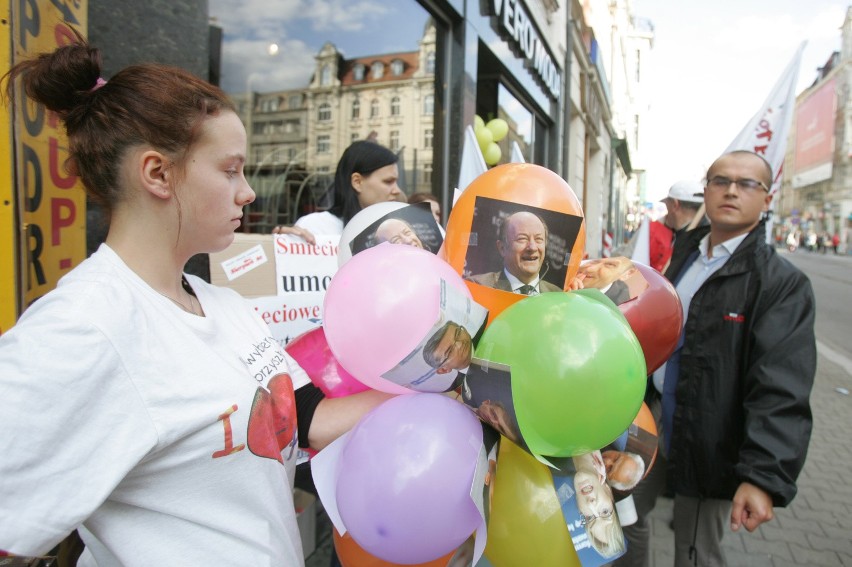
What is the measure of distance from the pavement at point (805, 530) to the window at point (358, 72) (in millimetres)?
3696

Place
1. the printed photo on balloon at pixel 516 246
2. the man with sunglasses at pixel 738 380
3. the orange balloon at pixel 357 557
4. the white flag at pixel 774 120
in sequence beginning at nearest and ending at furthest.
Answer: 1. the orange balloon at pixel 357 557
2. the printed photo on balloon at pixel 516 246
3. the man with sunglasses at pixel 738 380
4. the white flag at pixel 774 120

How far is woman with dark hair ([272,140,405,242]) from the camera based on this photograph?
265cm

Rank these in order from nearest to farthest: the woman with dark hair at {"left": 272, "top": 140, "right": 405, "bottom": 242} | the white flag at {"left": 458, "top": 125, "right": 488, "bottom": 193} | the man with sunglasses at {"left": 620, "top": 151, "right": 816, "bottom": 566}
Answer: the man with sunglasses at {"left": 620, "top": 151, "right": 816, "bottom": 566}, the woman with dark hair at {"left": 272, "top": 140, "right": 405, "bottom": 242}, the white flag at {"left": 458, "top": 125, "right": 488, "bottom": 193}

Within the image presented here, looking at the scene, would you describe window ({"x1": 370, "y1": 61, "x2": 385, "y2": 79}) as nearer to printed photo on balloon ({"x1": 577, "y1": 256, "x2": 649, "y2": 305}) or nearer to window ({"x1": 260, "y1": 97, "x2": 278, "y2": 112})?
window ({"x1": 260, "y1": 97, "x2": 278, "y2": 112})

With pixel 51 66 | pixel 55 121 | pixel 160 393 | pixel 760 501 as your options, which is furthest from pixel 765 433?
pixel 55 121

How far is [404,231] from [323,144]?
3.19 m

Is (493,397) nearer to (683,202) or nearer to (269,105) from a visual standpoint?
(269,105)

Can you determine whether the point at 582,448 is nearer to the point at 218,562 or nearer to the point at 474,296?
the point at 474,296

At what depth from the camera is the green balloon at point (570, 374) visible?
115cm

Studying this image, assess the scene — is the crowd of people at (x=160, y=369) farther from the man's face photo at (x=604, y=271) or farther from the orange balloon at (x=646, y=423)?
the orange balloon at (x=646, y=423)

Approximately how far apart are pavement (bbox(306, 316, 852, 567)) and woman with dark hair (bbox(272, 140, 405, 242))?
1660 mm

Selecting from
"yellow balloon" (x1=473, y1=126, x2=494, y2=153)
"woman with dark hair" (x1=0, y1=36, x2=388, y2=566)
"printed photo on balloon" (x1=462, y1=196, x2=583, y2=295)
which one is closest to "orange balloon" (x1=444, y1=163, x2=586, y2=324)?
"printed photo on balloon" (x1=462, y1=196, x2=583, y2=295)

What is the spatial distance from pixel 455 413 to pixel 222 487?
1.67 ft

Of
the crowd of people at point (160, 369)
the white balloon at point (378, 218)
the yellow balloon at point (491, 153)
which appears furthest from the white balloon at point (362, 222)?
the yellow balloon at point (491, 153)
